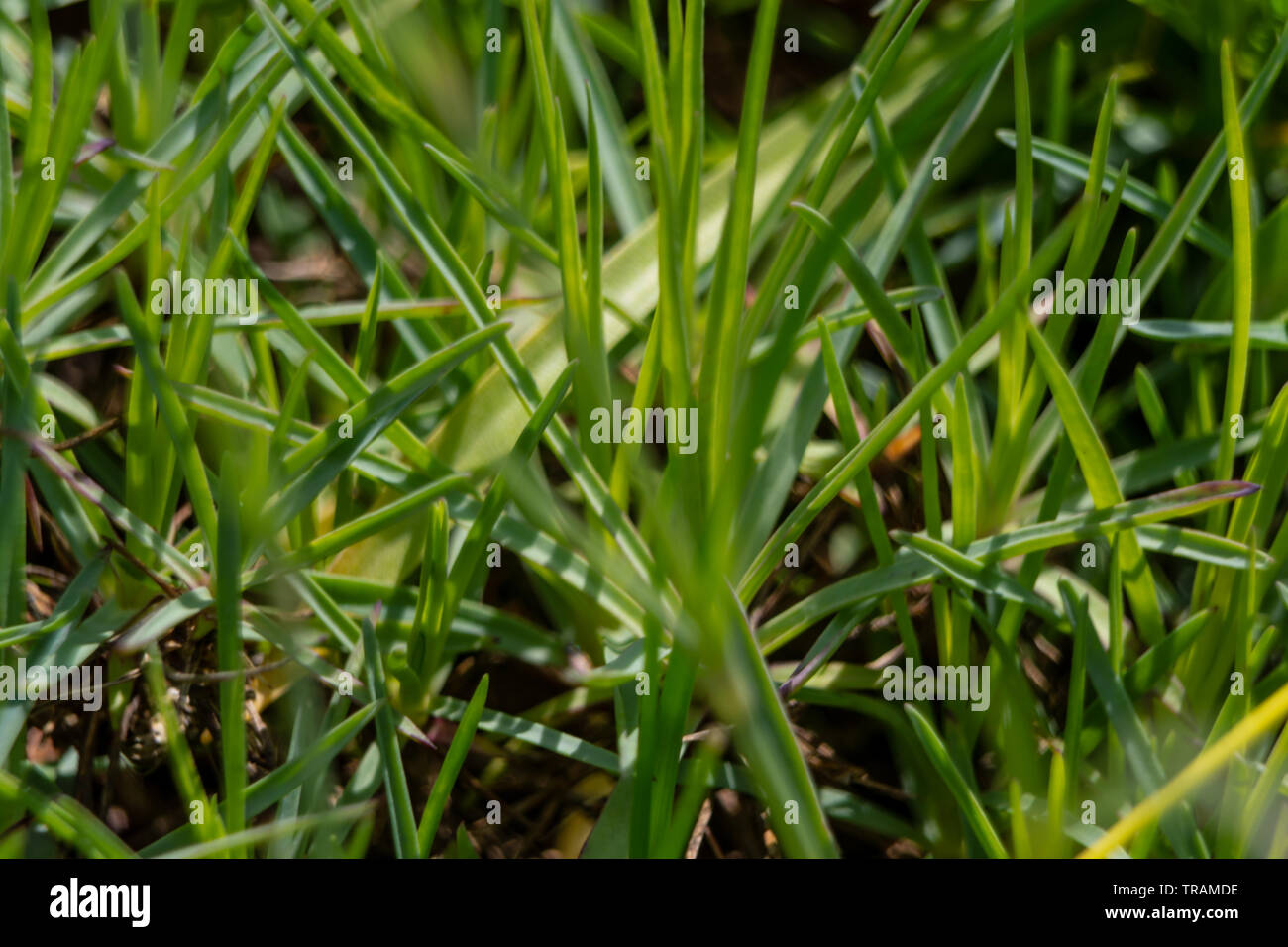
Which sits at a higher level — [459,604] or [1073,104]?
[1073,104]

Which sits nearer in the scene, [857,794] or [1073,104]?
[857,794]

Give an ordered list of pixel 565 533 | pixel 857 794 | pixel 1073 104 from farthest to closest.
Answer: pixel 1073 104 < pixel 857 794 < pixel 565 533

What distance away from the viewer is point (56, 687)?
80cm

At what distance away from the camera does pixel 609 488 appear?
0.83 meters

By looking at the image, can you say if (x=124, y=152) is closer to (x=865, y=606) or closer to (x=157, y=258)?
(x=157, y=258)

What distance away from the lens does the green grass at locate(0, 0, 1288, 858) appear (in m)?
0.74

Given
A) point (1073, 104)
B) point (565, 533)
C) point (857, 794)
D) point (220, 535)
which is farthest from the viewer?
point (1073, 104)

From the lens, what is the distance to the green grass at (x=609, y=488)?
0.74 m

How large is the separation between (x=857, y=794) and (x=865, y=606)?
179mm
